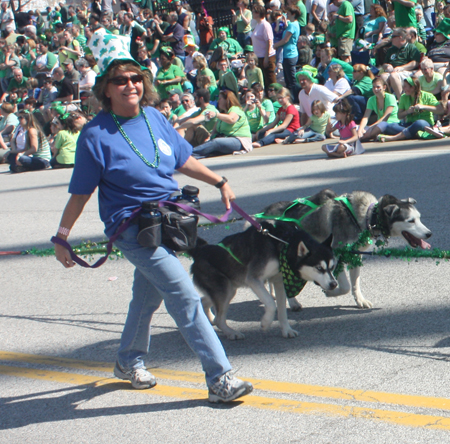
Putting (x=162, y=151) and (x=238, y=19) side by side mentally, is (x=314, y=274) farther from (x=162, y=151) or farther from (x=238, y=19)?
(x=238, y=19)

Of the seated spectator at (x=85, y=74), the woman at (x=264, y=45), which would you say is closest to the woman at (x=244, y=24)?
the woman at (x=264, y=45)

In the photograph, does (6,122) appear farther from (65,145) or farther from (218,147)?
(218,147)

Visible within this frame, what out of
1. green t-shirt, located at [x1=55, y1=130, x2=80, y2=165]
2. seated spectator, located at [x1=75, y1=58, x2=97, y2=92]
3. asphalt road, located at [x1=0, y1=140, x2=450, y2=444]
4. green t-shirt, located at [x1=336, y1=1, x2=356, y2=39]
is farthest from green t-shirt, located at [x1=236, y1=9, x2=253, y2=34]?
asphalt road, located at [x1=0, y1=140, x2=450, y2=444]

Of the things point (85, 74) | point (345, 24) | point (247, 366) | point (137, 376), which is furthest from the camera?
point (85, 74)

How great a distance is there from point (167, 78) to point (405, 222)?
14399 mm

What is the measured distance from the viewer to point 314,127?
583 inches

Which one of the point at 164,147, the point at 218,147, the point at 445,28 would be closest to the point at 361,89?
the point at 445,28

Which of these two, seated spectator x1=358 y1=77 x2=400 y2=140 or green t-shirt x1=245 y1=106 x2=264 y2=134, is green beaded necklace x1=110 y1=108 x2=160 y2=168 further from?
green t-shirt x1=245 y1=106 x2=264 y2=134

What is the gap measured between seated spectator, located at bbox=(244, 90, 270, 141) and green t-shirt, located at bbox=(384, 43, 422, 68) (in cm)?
334

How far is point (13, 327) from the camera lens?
565 cm

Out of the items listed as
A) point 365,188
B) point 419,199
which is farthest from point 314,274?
point 365,188

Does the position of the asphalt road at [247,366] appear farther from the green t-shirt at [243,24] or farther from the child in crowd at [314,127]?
the green t-shirt at [243,24]

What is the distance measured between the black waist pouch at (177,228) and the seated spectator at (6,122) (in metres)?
17.1

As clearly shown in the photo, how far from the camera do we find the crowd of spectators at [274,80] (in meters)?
13.6
